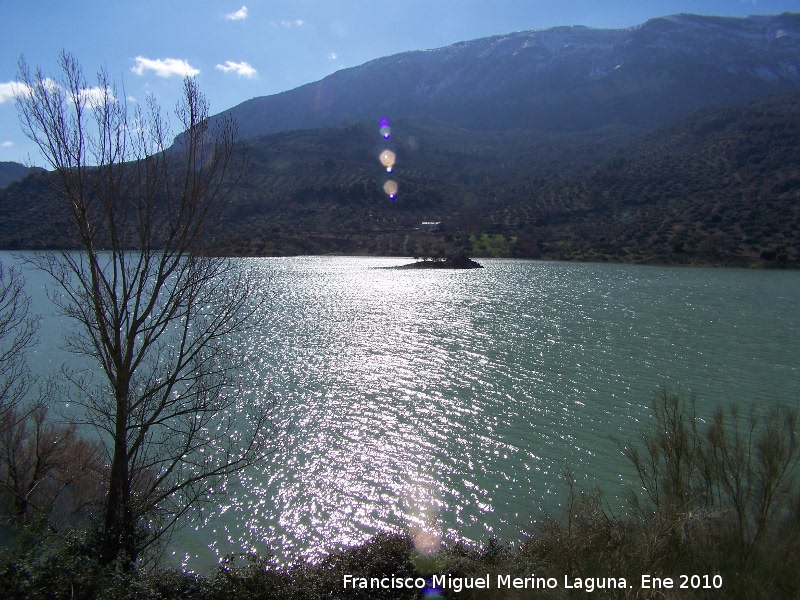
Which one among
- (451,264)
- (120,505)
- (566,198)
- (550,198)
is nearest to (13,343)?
(120,505)

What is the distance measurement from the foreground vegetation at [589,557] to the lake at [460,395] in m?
1.54

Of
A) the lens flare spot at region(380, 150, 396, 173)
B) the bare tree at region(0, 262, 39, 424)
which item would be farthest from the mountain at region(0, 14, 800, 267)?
the bare tree at region(0, 262, 39, 424)

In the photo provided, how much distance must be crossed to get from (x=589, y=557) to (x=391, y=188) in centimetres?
11567

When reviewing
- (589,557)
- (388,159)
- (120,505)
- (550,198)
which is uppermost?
(388,159)

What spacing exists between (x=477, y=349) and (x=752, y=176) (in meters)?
92.7

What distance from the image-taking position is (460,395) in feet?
59.2

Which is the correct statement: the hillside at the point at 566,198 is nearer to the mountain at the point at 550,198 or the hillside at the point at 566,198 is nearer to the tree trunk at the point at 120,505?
the mountain at the point at 550,198

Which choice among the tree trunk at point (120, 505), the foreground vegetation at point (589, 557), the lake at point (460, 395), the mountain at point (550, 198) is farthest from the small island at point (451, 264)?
the tree trunk at point (120, 505)

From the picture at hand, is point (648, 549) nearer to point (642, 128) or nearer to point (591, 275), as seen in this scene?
point (591, 275)

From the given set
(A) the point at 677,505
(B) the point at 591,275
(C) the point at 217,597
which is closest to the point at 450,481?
(A) the point at 677,505

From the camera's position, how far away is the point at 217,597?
6.84 m

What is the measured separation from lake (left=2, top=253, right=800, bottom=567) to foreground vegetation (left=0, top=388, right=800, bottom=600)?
Result: 1.54m

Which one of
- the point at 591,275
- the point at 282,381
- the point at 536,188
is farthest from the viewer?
the point at 536,188

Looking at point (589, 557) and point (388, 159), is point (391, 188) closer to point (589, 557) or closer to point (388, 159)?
point (388, 159)
